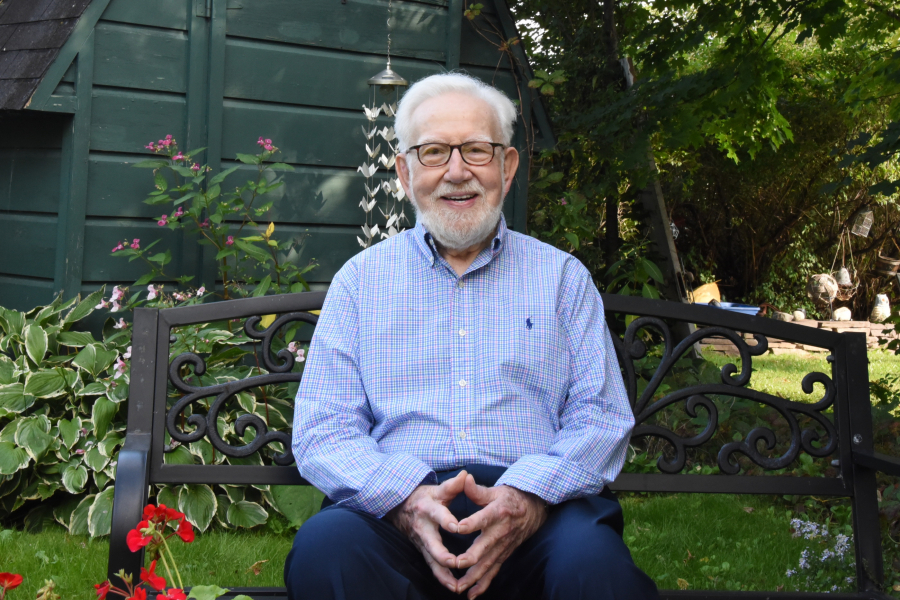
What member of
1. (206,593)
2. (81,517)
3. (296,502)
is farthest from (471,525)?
(81,517)

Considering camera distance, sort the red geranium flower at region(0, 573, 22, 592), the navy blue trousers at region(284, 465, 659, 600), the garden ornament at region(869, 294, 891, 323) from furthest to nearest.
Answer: the garden ornament at region(869, 294, 891, 323)
the navy blue trousers at region(284, 465, 659, 600)
the red geranium flower at region(0, 573, 22, 592)

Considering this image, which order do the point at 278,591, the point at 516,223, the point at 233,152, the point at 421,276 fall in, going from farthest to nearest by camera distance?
the point at 516,223
the point at 233,152
the point at 421,276
the point at 278,591

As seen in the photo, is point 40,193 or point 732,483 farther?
point 40,193

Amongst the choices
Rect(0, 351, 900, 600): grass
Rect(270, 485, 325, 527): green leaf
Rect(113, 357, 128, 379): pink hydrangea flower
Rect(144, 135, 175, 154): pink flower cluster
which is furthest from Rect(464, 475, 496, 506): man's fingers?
Rect(144, 135, 175, 154): pink flower cluster

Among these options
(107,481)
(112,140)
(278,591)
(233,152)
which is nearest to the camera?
(278,591)

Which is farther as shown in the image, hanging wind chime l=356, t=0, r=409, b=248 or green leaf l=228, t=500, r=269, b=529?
hanging wind chime l=356, t=0, r=409, b=248

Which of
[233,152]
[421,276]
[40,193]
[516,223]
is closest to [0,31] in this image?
[40,193]

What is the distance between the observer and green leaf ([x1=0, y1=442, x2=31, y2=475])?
3016mm

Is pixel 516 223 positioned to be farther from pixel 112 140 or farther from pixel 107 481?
pixel 107 481

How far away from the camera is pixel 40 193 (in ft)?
12.4

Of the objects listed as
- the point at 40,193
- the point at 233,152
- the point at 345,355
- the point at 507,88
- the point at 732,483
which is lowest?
the point at 732,483

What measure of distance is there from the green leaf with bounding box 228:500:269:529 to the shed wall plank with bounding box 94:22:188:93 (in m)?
1.84

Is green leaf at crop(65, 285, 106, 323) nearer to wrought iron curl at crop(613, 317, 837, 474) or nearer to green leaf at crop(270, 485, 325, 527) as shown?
green leaf at crop(270, 485, 325, 527)

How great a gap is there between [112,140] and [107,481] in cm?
146
